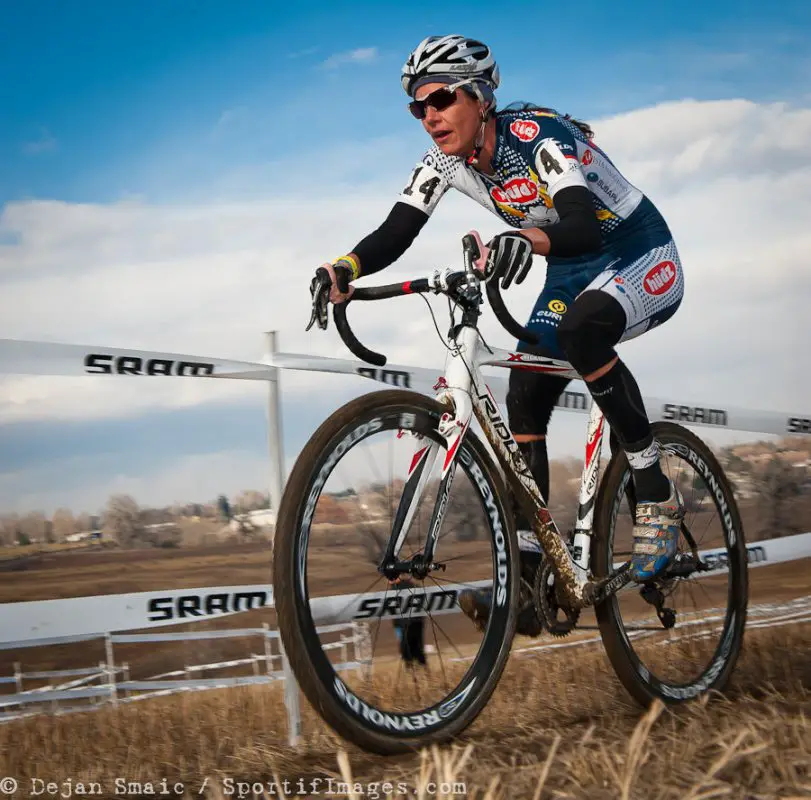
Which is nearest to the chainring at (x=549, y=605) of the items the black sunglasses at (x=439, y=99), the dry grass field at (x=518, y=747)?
the dry grass field at (x=518, y=747)

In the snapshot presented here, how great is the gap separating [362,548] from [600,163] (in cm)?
180

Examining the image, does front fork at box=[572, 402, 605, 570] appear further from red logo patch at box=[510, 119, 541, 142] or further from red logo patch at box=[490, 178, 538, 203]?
red logo patch at box=[510, 119, 541, 142]

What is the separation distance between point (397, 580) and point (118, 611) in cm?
102

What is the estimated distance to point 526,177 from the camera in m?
3.74

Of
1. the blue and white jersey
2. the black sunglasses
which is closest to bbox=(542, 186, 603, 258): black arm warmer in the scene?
the blue and white jersey

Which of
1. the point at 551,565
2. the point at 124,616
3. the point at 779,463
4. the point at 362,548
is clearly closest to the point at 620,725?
the point at 551,565

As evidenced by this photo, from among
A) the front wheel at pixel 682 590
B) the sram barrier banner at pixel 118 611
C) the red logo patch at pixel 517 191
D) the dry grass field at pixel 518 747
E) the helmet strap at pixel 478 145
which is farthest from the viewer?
the front wheel at pixel 682 590

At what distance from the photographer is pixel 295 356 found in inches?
153

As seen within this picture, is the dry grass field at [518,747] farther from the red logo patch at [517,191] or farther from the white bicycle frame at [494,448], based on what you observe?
the red logo patch at [517,191]

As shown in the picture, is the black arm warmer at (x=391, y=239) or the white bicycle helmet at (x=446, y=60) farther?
the black arm warmer at (x=391, y=239)

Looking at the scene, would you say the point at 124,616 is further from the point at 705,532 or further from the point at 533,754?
the point at 705,532

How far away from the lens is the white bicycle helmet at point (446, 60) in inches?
136

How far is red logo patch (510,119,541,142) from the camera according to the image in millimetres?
3510

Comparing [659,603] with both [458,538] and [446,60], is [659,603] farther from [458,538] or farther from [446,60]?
[446,60]
